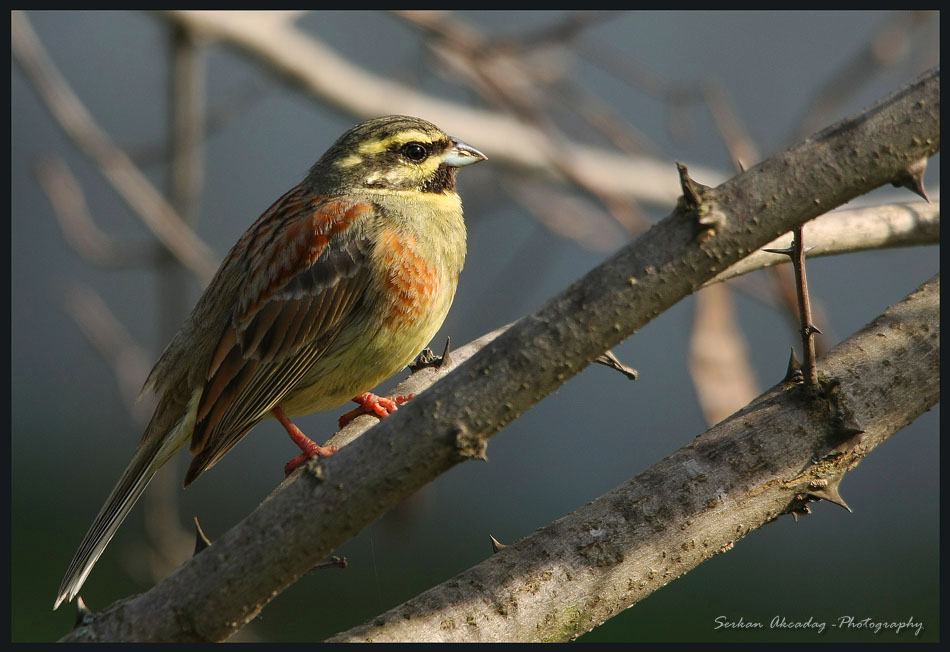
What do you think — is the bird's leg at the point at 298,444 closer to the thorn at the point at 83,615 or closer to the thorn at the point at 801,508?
the thorn at the point at 83,615

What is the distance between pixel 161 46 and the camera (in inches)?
238

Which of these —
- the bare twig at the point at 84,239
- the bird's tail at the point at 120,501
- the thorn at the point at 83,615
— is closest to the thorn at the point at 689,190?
the thorn at the point at 83,615

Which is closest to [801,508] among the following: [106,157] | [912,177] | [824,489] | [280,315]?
[824,489]

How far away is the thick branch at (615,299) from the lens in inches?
87.0

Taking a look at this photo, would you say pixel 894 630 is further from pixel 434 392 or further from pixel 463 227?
pixel 434 392

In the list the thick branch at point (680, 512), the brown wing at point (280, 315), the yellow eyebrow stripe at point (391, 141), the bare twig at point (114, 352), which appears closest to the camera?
the thick branch at point (680, 512)

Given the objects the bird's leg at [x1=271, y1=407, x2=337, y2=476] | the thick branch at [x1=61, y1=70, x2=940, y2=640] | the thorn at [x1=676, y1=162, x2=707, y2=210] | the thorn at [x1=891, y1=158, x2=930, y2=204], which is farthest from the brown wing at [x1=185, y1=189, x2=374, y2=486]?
the thorn at [x1=891, y1=158, x2=930, y2=204]

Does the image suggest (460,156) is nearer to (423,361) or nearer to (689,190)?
(423,361)

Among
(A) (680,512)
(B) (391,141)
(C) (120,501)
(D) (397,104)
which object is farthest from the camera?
(D) (397,104)

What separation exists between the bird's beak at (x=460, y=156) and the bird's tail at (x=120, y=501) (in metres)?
1.73

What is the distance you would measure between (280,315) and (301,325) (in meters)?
0.12

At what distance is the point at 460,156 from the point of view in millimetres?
4777

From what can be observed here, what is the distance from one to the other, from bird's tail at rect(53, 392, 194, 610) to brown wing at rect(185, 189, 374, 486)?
0.72ft

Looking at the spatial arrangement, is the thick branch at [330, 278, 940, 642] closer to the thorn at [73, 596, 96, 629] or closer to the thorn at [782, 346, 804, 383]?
the thorn at [782, 346, 804, 383]
